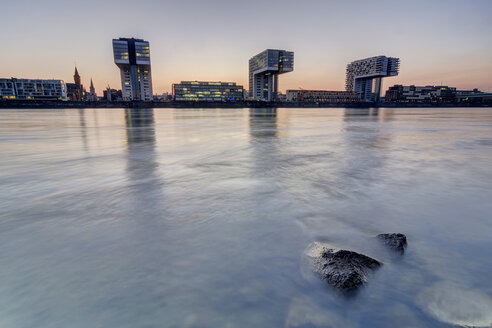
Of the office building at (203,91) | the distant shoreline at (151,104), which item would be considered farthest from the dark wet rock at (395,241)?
the office building at (203,91)

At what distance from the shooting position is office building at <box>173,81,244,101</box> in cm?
17112

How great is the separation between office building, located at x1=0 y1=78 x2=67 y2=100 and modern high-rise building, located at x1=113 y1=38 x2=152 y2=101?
142ft

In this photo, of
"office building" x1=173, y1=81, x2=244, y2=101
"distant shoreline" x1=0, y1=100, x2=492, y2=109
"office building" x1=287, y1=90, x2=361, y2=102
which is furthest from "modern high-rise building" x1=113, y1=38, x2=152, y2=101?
"office building" x1=287, y1=90, x2=361, y2=102

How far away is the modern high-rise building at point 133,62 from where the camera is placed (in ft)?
400

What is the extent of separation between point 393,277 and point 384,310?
462 millimetres

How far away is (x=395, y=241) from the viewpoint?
9.27 feet

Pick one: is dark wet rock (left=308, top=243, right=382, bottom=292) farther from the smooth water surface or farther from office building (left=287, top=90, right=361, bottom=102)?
office building (left=287, top=90, right=361, bottom=102)

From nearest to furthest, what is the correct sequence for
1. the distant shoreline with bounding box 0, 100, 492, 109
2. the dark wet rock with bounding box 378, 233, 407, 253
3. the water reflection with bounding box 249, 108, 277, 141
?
the dark wet rock with bounding box 378, 233, 407, 253 → the water reflection with bounding box 249, 108, 277, 141 → the distant shoreline with bounding box 0, 100, 492, 109

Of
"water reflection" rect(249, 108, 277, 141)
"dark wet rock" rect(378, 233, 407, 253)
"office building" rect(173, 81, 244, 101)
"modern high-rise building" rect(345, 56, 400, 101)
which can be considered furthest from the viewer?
"office building" rect(173, 81, 244, 101)

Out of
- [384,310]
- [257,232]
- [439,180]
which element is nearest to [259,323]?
[384,310]

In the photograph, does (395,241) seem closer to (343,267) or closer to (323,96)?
(343,267)

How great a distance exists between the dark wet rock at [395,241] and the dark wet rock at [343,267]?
1.52ft

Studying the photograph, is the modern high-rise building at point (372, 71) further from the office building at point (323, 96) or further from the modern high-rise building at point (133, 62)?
the modern high-rise building at point (133, 62)

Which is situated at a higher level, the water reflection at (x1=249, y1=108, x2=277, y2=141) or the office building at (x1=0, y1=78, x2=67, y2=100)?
the office building at (x1=0, y1=78, x2=67, y2=100)
